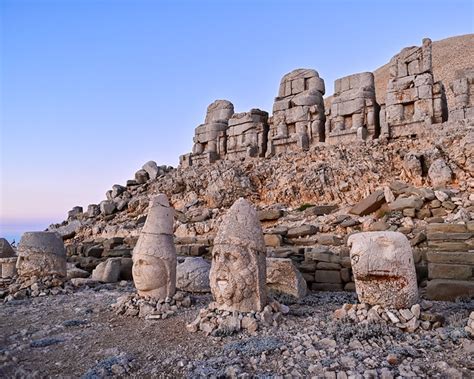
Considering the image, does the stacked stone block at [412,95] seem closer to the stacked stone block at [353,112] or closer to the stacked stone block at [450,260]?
the stacked stone block at [353,112]

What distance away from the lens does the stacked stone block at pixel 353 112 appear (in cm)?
1547

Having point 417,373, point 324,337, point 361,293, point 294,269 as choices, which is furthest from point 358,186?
point 417,373

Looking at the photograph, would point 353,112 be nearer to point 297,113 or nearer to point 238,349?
point 297,113

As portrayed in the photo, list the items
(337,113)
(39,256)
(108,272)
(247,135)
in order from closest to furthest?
1. (39,256)
2. (108,272)
3. (337,113)
4. (247,135)

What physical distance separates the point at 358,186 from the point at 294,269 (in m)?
6.29

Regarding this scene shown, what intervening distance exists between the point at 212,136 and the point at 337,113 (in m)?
6.92

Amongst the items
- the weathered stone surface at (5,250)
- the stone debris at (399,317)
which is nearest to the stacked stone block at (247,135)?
the weathered stone surface at (5,250)

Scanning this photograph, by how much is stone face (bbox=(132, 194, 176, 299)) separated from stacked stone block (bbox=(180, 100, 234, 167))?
41.4 feet

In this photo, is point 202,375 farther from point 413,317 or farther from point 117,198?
point 117,198

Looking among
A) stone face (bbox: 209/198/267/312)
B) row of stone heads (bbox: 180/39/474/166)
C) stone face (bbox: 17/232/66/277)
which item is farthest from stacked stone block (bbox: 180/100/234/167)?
stone face (bbox: 209/198/267/312)

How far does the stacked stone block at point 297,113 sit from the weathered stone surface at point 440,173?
5.47 metres

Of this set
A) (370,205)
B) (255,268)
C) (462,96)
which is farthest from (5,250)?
(462,96)

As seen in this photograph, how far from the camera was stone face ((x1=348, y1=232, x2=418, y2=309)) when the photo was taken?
5543mm

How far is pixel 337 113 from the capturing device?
16.2 m
